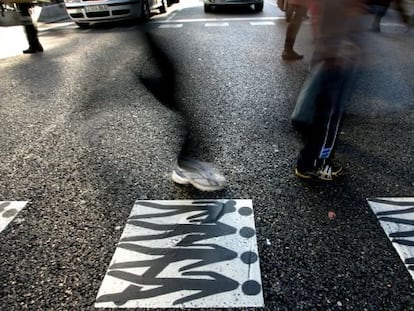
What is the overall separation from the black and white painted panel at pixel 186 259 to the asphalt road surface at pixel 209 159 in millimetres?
71

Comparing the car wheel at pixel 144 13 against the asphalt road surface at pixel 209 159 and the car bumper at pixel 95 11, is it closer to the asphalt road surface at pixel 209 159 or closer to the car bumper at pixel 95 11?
the asphalt road surface at pixel 209 159

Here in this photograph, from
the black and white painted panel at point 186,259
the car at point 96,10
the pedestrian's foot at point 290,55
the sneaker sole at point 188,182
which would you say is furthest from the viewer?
the car at point 96,10

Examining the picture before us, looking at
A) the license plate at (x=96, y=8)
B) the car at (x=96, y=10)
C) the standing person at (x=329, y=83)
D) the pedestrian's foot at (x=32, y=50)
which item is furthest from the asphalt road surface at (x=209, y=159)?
the license plate at (x=96, y=8)

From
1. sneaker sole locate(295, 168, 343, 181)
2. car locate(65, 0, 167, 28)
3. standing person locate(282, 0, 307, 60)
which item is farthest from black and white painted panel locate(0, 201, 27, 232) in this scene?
→ car locate(65, 0, 167, 28)

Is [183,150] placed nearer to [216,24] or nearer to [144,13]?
[144,13]

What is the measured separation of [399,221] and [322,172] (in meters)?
0.57

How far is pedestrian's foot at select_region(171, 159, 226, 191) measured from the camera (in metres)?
2.42

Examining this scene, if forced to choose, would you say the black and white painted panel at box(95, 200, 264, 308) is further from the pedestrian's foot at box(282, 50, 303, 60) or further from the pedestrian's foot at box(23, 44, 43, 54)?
the pedestrian's foot at box(23, 44, 43, 54)

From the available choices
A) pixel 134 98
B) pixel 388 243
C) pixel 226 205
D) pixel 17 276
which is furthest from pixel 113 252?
pixel 134 98

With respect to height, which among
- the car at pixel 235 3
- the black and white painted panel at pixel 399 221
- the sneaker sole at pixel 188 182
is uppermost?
the sneaker sole at pixel 188 182

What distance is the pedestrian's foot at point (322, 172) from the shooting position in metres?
2.50

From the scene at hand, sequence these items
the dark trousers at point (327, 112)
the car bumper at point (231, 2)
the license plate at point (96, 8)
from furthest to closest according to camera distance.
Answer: the car bumper at point (231, 2) → the license plate at point (96, 8) → the dark trousers at point (327, 112)

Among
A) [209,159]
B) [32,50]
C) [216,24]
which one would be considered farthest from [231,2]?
[209,159]

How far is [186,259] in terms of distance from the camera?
1877 mm
